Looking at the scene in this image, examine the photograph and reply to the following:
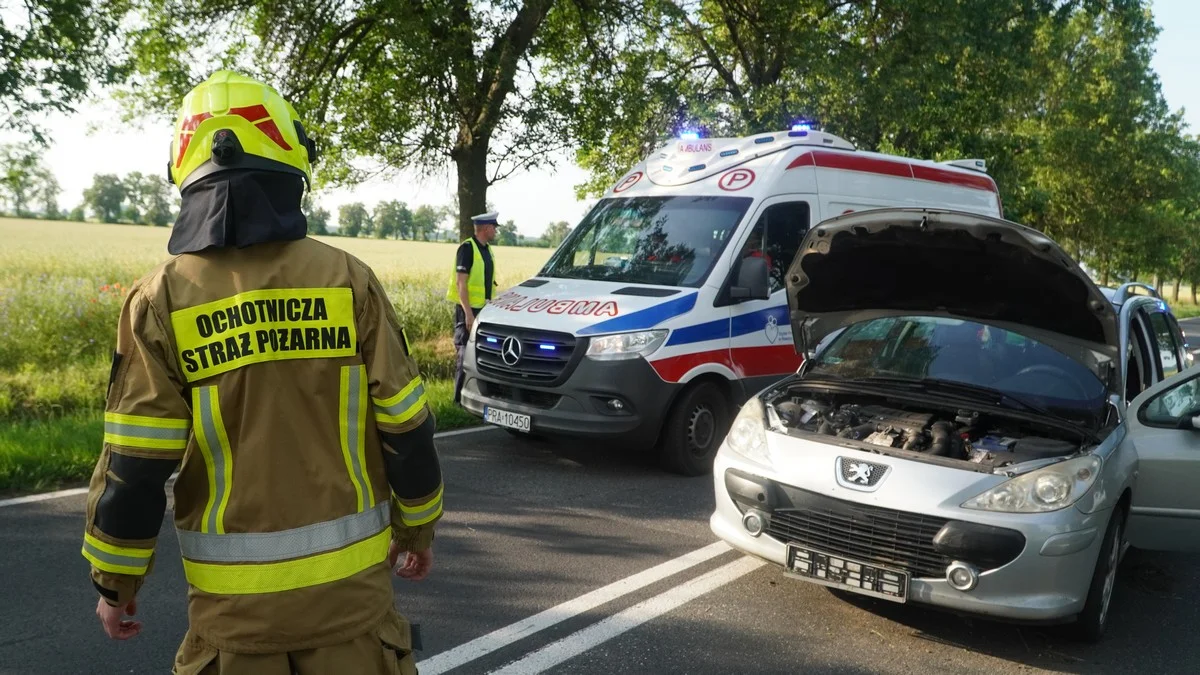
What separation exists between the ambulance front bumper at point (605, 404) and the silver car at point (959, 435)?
1.33 meters

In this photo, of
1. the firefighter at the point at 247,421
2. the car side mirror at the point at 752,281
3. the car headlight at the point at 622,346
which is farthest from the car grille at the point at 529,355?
the firefighter at the point at 247,421

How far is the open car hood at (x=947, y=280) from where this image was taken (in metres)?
4.64

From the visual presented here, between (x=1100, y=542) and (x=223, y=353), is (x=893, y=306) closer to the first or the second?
(x=1100, y=542)

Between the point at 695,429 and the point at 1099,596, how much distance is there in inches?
131

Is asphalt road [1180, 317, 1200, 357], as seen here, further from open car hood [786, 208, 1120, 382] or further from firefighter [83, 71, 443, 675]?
firefighter [83, 71, 443, 675]

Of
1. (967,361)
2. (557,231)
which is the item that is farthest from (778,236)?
(557,231)

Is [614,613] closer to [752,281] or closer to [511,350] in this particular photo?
[511,350]

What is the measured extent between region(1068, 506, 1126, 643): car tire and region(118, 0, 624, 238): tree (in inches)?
381

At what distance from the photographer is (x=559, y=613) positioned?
4.46 m

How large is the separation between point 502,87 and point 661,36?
435 cm

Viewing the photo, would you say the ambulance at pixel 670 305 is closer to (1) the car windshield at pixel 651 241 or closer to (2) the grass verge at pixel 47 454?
(1) the car windshield at pixel 651 241

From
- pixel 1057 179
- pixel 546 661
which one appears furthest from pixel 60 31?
pixel 1057 179

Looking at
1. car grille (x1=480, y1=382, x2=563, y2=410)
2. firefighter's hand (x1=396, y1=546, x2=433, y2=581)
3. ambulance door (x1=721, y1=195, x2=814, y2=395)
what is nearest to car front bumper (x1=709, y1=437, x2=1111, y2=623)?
firefighter's hand (x1=396, y1=546, x2=433, y2=581)

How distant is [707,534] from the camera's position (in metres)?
5.82
